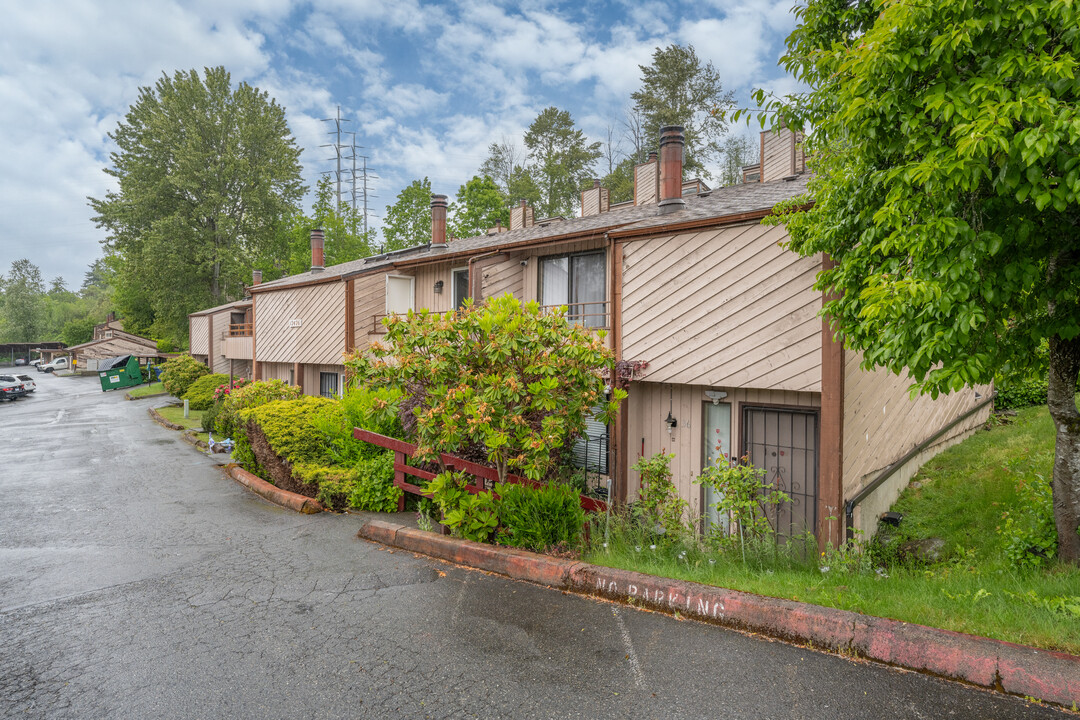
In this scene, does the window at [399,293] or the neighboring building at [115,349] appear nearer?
the window at [399,293]

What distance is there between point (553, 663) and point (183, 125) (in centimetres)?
4429

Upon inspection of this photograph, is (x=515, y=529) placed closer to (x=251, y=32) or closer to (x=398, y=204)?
(x=251, y=32)

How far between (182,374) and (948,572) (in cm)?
3161

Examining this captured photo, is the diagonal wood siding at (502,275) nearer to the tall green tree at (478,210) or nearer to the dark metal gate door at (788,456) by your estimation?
the dark metal gate door at (788,456)

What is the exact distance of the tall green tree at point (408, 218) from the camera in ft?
120

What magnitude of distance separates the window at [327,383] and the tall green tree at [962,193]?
639 inches

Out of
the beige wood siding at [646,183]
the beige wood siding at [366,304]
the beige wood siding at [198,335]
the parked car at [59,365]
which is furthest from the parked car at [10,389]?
the beige wood siding at [646,183]

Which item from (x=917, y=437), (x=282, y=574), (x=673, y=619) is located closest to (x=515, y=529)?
(x=673, y=619)

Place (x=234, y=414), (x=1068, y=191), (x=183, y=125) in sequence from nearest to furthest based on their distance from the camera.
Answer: (x=1068, y=191) < (x=234, y=414) < (x=183, y=125)

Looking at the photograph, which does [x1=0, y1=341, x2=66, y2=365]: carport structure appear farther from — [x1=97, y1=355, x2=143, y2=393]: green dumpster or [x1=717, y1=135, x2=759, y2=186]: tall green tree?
[x1=717, y1=135, x2=759, y2=186]: tall green tree

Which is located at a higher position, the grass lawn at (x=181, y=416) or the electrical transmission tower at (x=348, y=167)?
the electrical transmission tower at (x=348, y=167)

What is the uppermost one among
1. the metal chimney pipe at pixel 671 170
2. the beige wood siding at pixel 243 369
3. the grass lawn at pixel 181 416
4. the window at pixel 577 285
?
the metal chimney pipe at pixel 671 170

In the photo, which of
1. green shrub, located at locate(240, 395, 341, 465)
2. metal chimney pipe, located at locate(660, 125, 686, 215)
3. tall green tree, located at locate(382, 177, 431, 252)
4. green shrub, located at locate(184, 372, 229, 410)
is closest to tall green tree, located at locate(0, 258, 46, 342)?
tall green tree, located at locate(382, 177, 431, 252)

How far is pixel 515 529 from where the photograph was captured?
6301 millimetres
